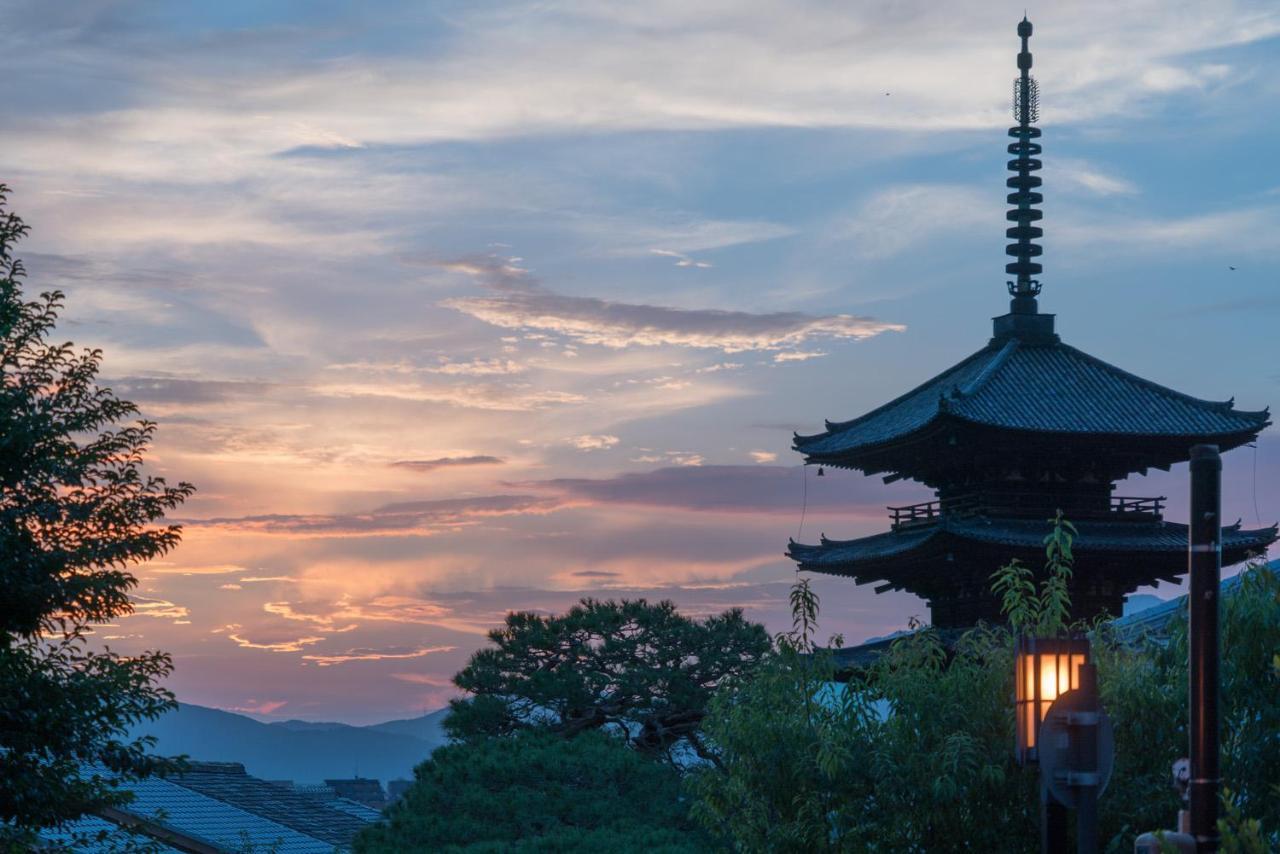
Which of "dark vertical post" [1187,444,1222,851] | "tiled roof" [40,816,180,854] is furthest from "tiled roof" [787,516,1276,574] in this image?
"dark vertical post" [1187,444,1222,851]

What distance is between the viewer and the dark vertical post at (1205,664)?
10.2 metres

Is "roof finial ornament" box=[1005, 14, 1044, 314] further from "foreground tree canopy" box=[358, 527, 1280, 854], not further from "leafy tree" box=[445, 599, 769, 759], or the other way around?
"foreground tree canopy" box=[358, 527, 1280, 854]

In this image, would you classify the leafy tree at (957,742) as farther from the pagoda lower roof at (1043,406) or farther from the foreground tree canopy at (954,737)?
the pagoda lower roof at (1043,406)

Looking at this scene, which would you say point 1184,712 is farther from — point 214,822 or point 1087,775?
point 214,822

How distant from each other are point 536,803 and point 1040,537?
46.3 feet

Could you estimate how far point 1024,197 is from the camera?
137ft

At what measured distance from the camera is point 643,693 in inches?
1535

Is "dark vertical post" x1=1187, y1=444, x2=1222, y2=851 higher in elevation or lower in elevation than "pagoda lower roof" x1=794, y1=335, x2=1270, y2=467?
lower

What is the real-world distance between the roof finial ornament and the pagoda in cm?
6

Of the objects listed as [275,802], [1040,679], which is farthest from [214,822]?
[1040,679]

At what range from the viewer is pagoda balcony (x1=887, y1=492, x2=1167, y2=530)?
123 feet

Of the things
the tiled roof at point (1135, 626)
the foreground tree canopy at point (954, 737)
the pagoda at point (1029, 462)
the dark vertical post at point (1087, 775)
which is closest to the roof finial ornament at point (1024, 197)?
the pagoda at point (1029, 462)

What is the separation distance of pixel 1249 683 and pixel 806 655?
558cm

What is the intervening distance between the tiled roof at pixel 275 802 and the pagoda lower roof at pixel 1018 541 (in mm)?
14113
